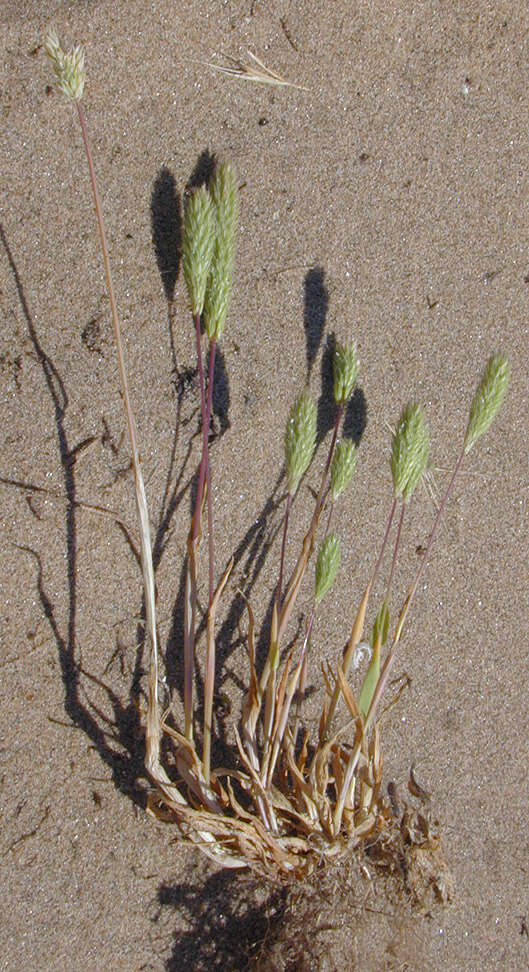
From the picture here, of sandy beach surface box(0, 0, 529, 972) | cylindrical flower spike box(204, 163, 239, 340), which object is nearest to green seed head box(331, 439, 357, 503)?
sandy beach surface box(0, 0, 529, 972)

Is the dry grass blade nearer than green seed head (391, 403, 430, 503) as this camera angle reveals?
No

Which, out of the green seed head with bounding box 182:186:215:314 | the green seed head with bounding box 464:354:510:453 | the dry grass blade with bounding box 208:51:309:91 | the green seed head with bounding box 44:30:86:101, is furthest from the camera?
the dry grass blade with bounding box 208:51:309:91

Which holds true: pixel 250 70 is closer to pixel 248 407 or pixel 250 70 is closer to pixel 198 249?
pixel 198 249

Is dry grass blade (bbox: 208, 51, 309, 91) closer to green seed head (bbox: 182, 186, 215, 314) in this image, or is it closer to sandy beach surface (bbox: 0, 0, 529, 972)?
sandy beach surface (bbox: 0, 0, 529, 972)

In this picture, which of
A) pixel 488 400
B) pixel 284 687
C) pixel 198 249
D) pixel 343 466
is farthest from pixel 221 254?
pixel 284 687

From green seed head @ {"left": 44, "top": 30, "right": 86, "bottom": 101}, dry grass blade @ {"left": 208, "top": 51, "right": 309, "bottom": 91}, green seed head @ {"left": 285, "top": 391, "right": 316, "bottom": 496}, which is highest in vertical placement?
dry grass blade @ {"left": 208, "top": 51, "right": 309, "bottom": 91}

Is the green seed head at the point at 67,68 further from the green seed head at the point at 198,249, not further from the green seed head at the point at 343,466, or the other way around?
the green seed head at the point at 343,466

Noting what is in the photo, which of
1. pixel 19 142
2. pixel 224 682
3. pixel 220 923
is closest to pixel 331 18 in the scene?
pixel 19 142
